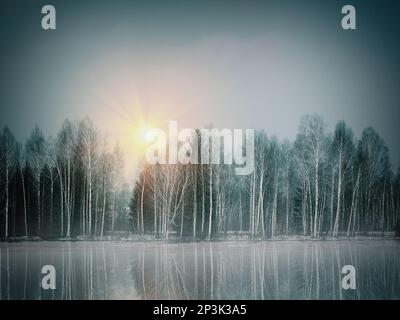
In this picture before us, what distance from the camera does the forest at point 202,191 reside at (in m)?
14.7

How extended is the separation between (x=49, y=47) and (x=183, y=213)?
5.72 meters

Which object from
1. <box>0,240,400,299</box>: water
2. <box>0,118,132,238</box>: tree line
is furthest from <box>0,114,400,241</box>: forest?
<box>0,240,400,299</box>: water

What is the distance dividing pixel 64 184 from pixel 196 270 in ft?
19.4

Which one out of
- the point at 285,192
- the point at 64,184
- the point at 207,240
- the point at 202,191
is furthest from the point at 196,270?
A: the point at 64,184

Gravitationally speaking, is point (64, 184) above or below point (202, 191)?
above

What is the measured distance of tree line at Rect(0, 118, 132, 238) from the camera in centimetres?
1445

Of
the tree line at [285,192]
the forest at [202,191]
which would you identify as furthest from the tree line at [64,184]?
Answer: the tree line at [285,192]

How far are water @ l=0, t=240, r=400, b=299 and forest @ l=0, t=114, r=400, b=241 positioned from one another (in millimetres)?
757

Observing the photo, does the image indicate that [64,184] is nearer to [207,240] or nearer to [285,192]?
[207,240]

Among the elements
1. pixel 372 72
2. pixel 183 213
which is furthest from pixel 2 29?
→ pixel 372 72

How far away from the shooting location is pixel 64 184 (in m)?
15.3

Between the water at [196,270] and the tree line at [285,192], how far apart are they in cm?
84

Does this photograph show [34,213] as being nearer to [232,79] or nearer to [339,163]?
[232,79]

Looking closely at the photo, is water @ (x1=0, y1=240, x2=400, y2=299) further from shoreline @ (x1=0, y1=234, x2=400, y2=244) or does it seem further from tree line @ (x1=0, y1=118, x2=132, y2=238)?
tree line @ (x1=0, y1=118, x2=132, y2=238)
